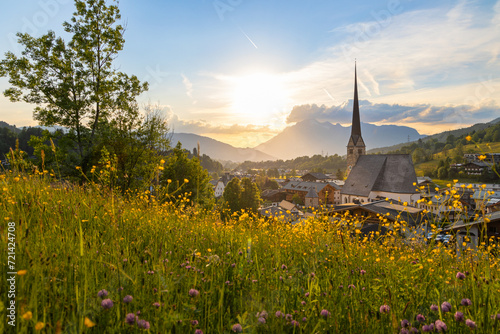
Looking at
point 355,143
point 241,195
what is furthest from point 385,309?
point 355,143

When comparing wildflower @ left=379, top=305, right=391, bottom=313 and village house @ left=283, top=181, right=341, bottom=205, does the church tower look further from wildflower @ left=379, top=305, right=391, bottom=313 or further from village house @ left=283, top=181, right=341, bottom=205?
wildflower @ left=379, top=305, right=391, bottom=313

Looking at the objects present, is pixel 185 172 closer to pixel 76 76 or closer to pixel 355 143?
pixel 76 76

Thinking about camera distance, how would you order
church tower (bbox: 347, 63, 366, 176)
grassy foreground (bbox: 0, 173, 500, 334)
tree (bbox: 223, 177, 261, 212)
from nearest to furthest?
grassy foreground (bbox: 0, 173, 500, 334)
tree (bbox: 223, 177, 261, 212)
church tower (bbox: 347, 63, 366, 176)

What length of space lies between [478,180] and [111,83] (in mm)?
126701

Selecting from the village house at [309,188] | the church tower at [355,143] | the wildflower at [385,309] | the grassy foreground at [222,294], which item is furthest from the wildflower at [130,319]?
the church tower at [355,143]

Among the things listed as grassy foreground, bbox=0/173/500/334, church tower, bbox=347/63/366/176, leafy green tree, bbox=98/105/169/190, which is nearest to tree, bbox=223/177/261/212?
leafy green tree, bbox=98/105/169/190

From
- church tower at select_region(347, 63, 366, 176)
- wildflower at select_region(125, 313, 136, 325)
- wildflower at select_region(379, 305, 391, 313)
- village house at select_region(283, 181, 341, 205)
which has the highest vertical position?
church tower at select_region(347, 63, 366, 176)

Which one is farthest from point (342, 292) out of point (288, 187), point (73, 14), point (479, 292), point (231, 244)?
point (288, 187)

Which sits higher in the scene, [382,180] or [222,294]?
[222,294]

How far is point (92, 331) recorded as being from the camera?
152 centimetres

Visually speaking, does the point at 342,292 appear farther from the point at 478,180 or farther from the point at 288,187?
the point at 478,180

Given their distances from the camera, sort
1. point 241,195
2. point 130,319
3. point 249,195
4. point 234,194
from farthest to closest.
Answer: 1. point 249,195
2. point 241,195
3. point 234,194
4. point 130,319

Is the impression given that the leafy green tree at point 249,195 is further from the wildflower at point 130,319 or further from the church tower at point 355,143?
the church tower at point 355,143

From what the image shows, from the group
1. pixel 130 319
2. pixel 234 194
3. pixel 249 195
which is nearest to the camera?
pixel 130 319
